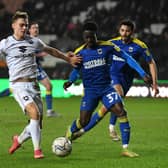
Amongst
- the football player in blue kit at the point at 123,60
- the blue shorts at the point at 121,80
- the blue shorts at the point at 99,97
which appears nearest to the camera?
the blue shorts at the point at 99,97

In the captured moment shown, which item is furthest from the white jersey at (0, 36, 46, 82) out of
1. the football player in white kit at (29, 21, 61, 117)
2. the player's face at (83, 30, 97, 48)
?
the football player in white kit at (29, 21, 61, 117)

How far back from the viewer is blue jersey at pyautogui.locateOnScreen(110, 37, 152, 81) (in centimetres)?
1120

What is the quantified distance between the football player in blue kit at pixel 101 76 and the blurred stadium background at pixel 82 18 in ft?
55.9

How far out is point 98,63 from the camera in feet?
31.4

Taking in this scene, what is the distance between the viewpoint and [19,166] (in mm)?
8555

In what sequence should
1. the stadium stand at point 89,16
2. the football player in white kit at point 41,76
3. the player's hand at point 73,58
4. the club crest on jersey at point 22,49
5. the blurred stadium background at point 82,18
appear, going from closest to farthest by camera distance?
the club crest on jersey at point 22,49 → the player's hand at point 73,58 → the football player in white kit at point 41,76 → the blurred stadium background at point 82,18 → the stadium stand at point 89,16

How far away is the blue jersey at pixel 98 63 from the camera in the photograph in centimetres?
956

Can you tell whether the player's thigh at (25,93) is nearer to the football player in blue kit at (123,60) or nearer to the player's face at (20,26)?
the player's face at (20,26)

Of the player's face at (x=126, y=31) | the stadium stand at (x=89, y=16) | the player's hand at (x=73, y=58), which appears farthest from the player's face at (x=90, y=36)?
the stadium stand at (x=89, y=16)

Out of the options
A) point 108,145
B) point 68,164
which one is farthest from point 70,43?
point 68,164

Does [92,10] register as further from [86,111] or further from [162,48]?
[86,111]

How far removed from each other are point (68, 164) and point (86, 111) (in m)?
1.27

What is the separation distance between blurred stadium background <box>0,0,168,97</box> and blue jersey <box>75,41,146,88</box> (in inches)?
672

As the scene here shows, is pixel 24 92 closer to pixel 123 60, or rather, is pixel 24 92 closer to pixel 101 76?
pixel 101 76
